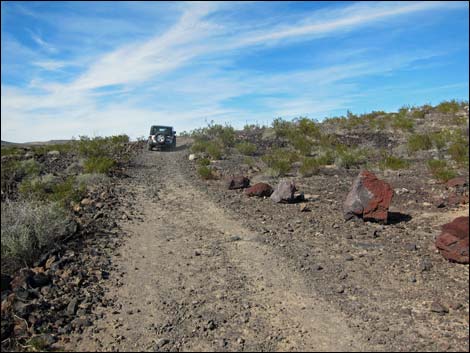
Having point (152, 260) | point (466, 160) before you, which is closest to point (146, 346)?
point (152, 260)

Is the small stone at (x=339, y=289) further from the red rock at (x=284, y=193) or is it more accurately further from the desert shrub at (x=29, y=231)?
the desert shrub at (x=29, y=231)

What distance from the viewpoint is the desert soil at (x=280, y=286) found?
15.9 ft

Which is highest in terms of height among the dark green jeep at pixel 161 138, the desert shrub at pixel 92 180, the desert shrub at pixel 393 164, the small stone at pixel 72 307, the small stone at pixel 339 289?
the dark green jeep at pixel 161 138

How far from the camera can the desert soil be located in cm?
486

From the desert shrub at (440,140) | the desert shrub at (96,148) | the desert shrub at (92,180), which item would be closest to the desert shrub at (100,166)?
the desert shrub at (92,180)

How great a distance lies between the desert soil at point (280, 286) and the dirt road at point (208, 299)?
0.05 feet

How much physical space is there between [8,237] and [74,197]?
14.4ft

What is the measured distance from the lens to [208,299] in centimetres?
584

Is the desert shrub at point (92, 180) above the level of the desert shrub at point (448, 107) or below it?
below

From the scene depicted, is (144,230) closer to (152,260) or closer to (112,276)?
(152,260)

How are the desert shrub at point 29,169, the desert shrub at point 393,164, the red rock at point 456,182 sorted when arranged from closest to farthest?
the red rock at point 456,182
the desert shrub at point 393,164
the desert shrub at point 29,169

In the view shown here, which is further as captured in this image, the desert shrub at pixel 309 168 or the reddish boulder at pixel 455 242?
the desert shrub at pixel 309 168

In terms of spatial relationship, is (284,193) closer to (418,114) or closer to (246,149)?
(246,149)

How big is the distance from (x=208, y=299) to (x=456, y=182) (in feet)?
25.8
